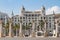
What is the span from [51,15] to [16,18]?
39.5 ft

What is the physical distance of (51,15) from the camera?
57.0 meters

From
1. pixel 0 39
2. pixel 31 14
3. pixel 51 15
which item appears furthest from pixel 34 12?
pixel 0 39

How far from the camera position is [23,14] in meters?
56.2

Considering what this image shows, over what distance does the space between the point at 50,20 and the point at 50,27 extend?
244 cm

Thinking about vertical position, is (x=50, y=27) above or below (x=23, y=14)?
below

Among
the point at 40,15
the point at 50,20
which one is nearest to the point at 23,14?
the point at 40,15

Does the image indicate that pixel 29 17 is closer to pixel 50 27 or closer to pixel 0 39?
pixel 50 27

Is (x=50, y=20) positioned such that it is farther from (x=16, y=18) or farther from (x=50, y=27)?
(x=16, y=18)

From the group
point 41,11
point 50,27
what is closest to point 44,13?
point 41,11

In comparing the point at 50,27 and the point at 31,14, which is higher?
the point at 31,14

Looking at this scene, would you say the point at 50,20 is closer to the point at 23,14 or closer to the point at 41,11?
the point at 41,11

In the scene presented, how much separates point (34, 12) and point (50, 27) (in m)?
7.62

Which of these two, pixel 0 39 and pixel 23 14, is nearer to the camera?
pixel 0 39

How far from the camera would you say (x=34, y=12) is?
58062 millimetres
